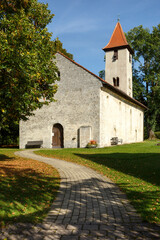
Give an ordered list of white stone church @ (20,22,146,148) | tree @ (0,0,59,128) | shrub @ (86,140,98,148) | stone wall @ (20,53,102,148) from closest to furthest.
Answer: tree @ (0,0,59,128) → shrub @ (86,140,98,148) → white stone church @ (20,22,146,148) → stone wall @ (20,53,102,148)

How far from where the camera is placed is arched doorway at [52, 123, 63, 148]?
964 inches

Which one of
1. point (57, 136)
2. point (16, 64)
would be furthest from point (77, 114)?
point (16, 64)

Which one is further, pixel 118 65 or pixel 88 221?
pixel 118 65

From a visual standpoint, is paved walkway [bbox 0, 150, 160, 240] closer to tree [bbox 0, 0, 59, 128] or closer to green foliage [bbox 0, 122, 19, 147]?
tree [bbox 0, 0, 59, 128]

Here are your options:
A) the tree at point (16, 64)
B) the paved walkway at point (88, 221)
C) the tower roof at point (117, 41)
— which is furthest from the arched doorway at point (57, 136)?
the paved walkway at point (88, 221)

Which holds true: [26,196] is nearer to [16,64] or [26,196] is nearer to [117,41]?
[16,64]

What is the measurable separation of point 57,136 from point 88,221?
2037 cm

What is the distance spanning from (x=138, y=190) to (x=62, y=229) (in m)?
3.40

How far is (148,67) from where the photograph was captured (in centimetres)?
4012

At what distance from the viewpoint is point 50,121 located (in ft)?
81.4

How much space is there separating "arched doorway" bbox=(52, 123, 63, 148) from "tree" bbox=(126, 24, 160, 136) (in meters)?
20.0

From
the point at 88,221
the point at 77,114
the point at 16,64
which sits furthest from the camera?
the point at 77,114

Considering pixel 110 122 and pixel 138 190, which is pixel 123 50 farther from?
pixel 138 190

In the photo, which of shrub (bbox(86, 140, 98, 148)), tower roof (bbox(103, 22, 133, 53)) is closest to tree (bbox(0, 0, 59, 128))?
shrub (bbox(86, 140, 98, 148))
